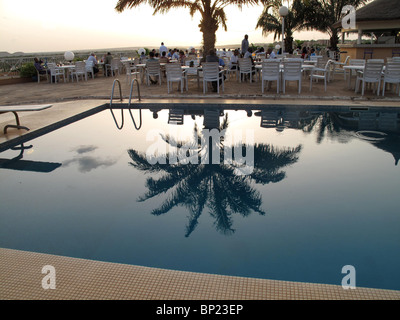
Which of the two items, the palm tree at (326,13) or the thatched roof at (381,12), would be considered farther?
the palm tree at (326,13)

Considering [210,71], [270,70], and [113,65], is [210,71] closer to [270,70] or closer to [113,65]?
[270,70]

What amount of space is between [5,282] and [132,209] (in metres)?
1.78

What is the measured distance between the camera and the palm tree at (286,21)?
2331 centimetres

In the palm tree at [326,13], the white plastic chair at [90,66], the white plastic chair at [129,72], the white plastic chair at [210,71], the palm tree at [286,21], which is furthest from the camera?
the palm tree at [326,13]

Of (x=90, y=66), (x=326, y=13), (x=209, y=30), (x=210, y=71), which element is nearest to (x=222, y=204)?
(x=210, y=71)

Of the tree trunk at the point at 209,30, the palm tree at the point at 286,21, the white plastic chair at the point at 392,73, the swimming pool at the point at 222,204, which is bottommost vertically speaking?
the swimming pool at the point at 222,204

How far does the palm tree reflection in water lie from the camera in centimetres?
411

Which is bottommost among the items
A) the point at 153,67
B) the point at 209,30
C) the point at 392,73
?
the point at 392,73

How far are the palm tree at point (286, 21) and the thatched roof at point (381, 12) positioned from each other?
6.94 meters

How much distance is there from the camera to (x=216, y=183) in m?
4.84

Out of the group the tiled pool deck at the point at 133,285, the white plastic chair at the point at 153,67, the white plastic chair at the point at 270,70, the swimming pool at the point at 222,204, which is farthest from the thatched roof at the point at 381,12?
the tiled pool deck at the point at 133,285

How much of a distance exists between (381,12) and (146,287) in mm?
17044

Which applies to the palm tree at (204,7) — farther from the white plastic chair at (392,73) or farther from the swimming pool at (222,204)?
the swimming pool at (222,204)

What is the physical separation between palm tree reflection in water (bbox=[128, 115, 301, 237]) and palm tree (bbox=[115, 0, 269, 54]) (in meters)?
7.93
